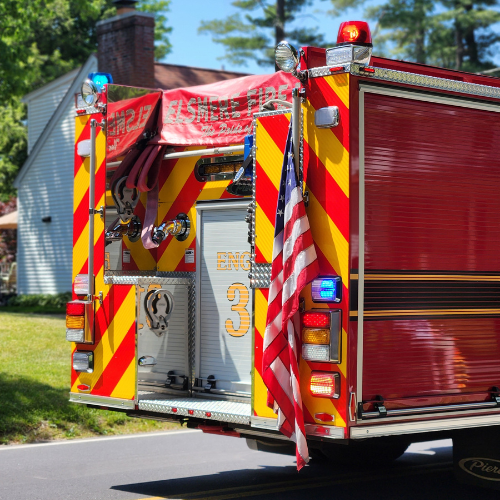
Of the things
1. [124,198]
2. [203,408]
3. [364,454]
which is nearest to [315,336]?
[203,408]

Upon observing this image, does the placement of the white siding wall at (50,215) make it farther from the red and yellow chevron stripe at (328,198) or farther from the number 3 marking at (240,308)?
the red and yellow chevron stripe at (328,198)

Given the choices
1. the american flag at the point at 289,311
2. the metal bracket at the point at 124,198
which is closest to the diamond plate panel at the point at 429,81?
the american flag at the point at 289,311

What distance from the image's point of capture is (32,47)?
38750 mm

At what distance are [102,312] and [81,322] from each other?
20 cm

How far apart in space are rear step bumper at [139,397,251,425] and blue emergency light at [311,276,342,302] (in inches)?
40.8

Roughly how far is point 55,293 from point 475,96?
2210cm

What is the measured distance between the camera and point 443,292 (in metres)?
5.49

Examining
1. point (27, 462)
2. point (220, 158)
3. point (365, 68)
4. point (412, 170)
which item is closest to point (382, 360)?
point (412, 170)

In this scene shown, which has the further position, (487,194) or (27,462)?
(27,462)

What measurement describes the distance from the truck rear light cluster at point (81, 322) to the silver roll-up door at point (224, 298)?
33.3 inches

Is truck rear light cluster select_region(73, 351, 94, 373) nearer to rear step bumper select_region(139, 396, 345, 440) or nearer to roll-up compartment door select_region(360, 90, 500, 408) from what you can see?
rear step bumper select_region(139, 396, 345, 440)

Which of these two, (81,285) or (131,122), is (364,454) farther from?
(131,122)

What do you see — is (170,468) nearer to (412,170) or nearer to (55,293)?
(412,170)

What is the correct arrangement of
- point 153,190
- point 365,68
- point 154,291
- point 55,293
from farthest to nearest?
point 55,293, point 153,190, point 154,291, point 365,68
